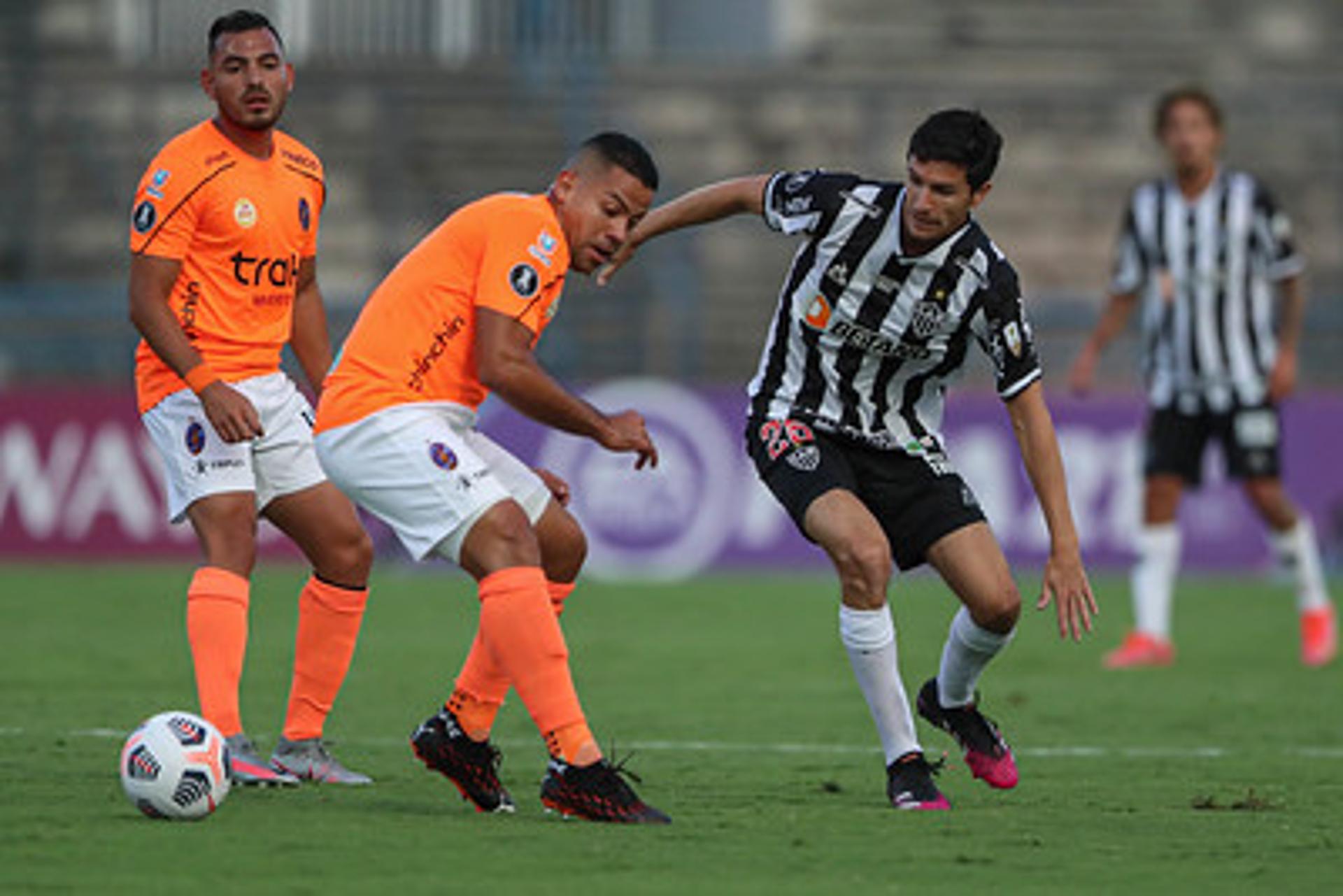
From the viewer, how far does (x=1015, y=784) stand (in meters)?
7.54

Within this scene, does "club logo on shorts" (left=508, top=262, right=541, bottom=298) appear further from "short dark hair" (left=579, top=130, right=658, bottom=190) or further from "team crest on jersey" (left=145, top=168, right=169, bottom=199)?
"team crest on jersey" (left=145, top=168, right=169, bottom=199)

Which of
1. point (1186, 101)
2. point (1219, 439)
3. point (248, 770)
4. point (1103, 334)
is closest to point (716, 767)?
point (248, 770)

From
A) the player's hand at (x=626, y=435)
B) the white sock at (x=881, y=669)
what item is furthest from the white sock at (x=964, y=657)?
the player's hand at (x=626, y=435)

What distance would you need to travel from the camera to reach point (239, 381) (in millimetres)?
7367

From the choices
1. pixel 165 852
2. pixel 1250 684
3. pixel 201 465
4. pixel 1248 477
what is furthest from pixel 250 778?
pixel 1248 477

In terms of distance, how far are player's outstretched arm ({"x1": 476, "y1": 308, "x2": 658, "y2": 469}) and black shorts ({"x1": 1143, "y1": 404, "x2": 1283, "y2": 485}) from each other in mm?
5856

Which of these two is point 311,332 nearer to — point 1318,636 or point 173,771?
point 173,771

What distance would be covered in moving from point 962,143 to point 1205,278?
5605 millimetres

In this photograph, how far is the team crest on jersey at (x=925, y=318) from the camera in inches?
288

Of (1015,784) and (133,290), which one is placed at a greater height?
(133,290)

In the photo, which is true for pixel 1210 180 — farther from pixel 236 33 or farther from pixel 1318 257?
pixel 1318 257

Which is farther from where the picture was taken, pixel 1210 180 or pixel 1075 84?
pixel 1075 84

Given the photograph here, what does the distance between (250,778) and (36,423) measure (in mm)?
9732

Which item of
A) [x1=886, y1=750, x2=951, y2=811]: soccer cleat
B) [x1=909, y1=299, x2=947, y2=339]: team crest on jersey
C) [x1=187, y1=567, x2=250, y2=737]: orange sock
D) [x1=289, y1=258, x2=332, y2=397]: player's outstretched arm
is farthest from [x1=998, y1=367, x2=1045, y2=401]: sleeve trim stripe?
[x1=187, y1=567, x2=250, y2=737]: orange sock
